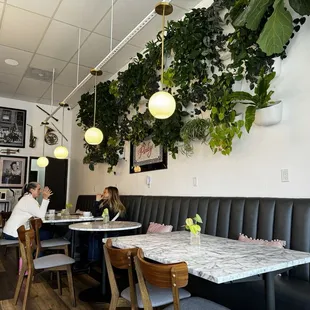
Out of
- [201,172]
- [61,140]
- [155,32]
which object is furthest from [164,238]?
[61,140]

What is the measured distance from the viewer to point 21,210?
418cm

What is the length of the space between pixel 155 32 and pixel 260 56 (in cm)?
248

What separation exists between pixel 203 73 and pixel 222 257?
8.09ft

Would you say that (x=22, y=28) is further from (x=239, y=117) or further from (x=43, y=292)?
(x=43, y=292)

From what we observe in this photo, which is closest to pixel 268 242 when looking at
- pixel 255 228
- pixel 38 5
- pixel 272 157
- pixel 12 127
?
pixel 255 228

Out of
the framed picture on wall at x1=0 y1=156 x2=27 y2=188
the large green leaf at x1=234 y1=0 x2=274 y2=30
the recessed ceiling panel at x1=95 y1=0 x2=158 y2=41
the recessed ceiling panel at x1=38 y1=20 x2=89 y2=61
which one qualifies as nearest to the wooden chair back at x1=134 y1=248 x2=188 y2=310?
the large green leaf at x1=234 y1=0 x2=274 y2=30

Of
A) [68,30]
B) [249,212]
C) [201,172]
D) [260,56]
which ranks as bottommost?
[249,212]

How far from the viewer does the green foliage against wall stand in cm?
286

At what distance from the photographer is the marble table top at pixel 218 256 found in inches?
59.5

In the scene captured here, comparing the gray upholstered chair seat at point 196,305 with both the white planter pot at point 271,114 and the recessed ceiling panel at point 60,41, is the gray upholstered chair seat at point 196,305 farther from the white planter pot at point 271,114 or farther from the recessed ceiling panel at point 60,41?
the recessed ceiling panel at point 60,41

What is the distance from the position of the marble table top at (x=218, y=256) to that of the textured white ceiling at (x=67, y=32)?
328 centimetres

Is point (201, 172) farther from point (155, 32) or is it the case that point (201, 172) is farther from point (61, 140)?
point (61, 140)

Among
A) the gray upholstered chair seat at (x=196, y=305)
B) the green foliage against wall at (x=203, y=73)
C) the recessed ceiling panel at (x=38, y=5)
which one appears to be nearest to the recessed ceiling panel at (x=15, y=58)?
the recessed ceiling panel at (x=38, y=5)

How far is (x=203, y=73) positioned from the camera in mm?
3604
